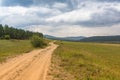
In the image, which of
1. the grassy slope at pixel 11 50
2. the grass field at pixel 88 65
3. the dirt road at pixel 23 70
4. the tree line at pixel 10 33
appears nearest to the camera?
the dirt road at pixel 23 70

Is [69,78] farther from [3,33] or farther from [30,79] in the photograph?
[3,33]

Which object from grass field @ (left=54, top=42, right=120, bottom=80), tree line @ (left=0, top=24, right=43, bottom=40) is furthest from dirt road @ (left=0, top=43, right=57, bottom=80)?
tree line @ (left=0, top=24, right=43, bottom=40)

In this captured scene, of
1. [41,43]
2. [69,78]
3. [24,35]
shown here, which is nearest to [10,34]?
[24,35]

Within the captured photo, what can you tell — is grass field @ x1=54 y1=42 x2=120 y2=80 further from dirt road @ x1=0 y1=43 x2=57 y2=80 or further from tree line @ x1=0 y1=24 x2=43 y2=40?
tree line @ x1=0 y1=24 x2=43 y2=40

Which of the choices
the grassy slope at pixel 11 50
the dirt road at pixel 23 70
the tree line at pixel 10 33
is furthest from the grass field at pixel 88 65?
the tree line at pixel 10 33

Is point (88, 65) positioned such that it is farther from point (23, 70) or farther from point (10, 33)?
point (10, 33)

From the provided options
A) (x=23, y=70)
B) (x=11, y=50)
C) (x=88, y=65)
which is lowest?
(x=11, y=50)

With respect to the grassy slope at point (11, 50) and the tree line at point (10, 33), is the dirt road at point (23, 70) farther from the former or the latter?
the tree line at point (10, 33)

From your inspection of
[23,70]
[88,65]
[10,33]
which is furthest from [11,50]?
[10,33]

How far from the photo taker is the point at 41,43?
8262cm

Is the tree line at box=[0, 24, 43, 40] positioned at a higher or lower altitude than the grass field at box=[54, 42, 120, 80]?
higher

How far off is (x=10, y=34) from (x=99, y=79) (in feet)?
487

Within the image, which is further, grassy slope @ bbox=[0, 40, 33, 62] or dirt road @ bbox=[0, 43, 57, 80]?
grassy slope @ bbox=[0, 40, 33, 62]

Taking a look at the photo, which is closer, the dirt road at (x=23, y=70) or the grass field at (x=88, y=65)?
the dirt road at (x=23, y=70)
